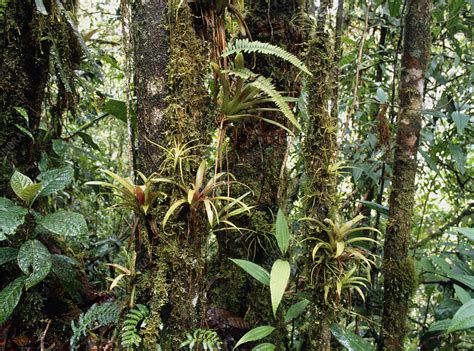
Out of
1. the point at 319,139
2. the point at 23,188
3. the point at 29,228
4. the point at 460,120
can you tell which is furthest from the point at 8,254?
the point at 460,120

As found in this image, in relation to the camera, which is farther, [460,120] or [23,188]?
[460,120]

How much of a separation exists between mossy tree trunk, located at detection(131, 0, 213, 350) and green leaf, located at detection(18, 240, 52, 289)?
15.6 inches

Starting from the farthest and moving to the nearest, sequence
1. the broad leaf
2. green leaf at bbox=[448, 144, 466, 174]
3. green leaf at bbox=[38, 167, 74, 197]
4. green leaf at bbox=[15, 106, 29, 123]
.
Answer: green leaf at bbox=[448, 144, 466, 174]
green leaf at bbox=[15, 106, 29, 123]
green leaf at bbox=[38, 167, 74, 197]
the broad leaf

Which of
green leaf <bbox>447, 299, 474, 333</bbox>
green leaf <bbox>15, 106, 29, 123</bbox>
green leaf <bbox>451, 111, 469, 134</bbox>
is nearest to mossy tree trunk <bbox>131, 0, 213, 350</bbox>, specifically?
green leaf <bbox>15, 106, 29, 123</bbox>

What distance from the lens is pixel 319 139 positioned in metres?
1.49

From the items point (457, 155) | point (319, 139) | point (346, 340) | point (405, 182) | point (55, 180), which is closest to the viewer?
point (346, 340)

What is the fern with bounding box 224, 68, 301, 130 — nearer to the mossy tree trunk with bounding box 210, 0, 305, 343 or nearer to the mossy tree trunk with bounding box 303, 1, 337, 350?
the mossy tree trunk with bounding box 303, 1, 337, 350

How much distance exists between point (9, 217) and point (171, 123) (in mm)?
690

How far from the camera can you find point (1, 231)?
4.57 ft

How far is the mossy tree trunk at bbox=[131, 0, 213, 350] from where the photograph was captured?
132 centimetres

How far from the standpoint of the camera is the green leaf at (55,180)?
5.23 ft

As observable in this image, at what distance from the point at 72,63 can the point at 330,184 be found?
1543mm

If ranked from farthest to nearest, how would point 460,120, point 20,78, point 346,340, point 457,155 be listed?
point 457,155, point 460,120, point 20,78, point 346,340

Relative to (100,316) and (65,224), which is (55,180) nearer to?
(65,224)
